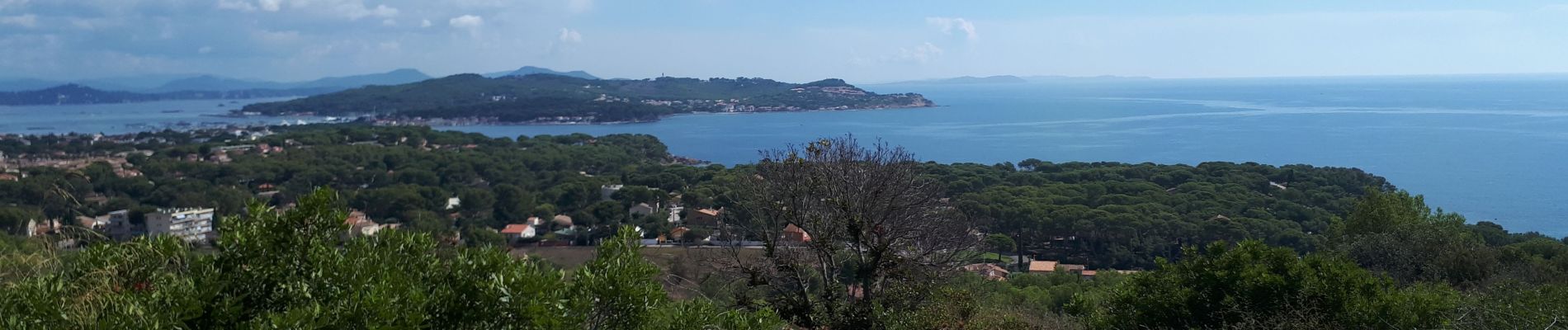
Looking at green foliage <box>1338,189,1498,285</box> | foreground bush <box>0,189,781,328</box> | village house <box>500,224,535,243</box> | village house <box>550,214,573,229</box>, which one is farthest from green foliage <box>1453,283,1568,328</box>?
village house <box>550,214,573,229</box>

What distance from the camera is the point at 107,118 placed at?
6706 centimetres

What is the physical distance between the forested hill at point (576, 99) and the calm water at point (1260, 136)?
10.8 ft

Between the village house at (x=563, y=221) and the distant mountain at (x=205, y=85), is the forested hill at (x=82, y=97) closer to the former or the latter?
the distant mountain at (x=205, y=85)

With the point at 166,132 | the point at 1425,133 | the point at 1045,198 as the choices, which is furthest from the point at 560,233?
the point at 1425,133

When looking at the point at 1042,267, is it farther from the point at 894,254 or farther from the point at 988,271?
the point at 894,254

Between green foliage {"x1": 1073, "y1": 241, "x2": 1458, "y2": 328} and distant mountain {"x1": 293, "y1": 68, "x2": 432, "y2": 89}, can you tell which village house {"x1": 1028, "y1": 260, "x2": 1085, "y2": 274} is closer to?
green foliage {"x1": 1073, "y1": 241, "x2": 1458, "y2": 328}

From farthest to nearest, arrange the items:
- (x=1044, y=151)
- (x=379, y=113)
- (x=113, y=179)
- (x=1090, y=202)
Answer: (x=379, y=113) → (x=1044, y=151) → (x=113, y=179) → (x=1090, y=202)

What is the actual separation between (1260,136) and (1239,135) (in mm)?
967

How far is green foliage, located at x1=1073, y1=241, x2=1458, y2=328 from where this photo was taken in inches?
201

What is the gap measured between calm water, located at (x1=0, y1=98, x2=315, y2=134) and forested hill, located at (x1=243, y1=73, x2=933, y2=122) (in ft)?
16.9

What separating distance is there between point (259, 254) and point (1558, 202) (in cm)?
3219

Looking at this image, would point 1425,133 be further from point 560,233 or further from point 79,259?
point 79,259

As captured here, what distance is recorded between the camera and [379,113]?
6322 centimetres

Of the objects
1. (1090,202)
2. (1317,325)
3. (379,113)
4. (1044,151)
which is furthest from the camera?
(379,113)
